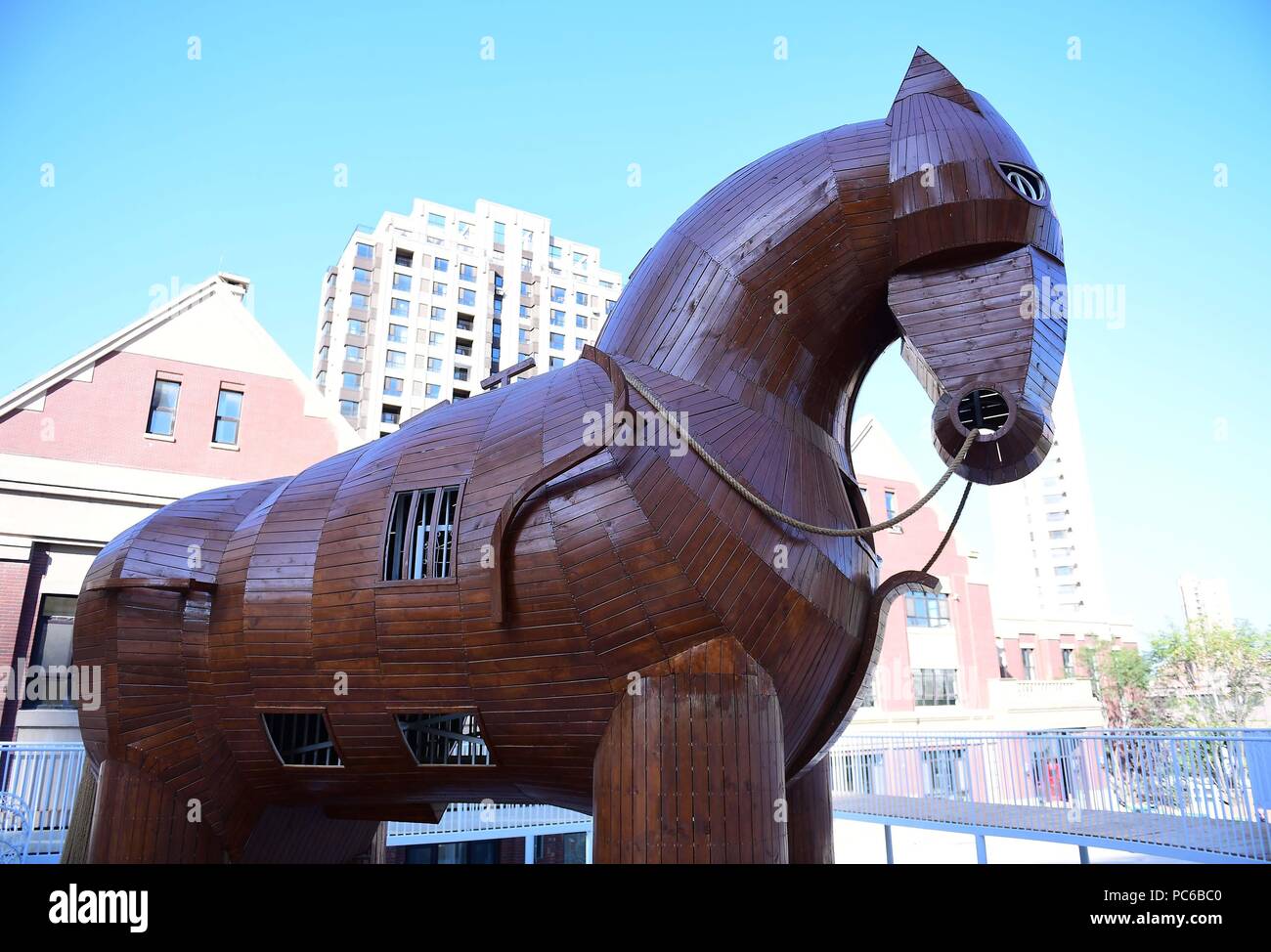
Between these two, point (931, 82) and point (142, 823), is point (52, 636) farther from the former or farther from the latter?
point (931, 82)

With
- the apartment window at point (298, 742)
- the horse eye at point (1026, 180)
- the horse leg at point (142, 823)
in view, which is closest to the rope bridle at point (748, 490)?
the horse eye at point (1026, 180)

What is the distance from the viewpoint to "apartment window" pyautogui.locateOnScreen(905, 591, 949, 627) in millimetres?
30188

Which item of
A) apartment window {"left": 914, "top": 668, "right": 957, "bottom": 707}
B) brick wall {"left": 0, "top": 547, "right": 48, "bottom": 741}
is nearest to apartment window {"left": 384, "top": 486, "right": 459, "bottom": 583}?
brick wall {"left": 0, "top": 547, "right": 48, "bottom": 741}

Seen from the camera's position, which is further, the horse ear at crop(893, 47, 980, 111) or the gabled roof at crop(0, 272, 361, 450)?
the gabled roof at crop(0, 272, 361, 450)

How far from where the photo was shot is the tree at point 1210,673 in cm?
3528

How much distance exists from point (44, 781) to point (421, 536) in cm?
936

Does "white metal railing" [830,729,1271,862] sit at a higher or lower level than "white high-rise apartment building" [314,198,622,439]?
lower

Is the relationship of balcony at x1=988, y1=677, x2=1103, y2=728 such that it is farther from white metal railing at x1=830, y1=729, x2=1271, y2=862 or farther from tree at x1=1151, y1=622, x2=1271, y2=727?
white metal railing at x1=830, y1=729, x2=1271, y2=862

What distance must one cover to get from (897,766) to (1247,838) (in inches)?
236

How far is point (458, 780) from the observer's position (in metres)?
4.76

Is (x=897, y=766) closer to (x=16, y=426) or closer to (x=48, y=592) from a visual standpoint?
(x=48, y=592)

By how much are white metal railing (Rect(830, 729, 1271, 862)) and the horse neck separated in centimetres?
748

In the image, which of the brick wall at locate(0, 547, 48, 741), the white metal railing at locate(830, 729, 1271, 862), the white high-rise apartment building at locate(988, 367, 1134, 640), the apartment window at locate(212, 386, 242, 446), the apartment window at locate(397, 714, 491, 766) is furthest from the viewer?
the white high-rise apartment building at locate(988, 367, 1134, 640)

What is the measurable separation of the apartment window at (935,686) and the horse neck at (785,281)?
2775cm
